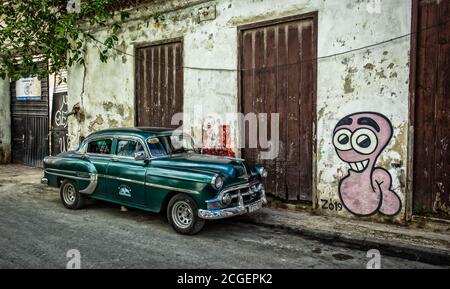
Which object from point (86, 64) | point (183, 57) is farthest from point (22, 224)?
point (86, 64)

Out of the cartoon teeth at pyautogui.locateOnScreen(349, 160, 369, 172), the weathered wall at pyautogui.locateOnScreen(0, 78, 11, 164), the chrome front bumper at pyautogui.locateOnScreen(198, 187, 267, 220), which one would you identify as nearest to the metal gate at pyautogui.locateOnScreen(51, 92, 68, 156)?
the weathered wall at pyautogui.locateOnScreen(0, 78, 11, 164)

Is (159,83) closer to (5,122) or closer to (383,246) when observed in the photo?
(383,246)

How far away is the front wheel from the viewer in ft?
18.9

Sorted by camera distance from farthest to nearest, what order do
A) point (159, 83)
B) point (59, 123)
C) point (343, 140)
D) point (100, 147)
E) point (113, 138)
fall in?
point (59, 123)
point (159, 83)
point (100, 147)
point (113, 138)
point (343, 140)

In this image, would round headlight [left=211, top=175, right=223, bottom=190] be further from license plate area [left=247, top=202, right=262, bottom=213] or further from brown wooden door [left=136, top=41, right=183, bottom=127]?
brown wooden door [left=136, top=41, right=183, bottom=127]

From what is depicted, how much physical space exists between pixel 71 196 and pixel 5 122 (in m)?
8.68

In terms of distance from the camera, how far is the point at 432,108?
611 centimetres

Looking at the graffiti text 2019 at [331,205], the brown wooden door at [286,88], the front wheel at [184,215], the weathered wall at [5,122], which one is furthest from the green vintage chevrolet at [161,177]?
the weathered wall at [5,122]

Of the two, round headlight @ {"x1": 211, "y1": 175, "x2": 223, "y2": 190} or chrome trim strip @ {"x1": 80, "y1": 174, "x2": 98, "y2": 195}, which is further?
chrome trim strip @ {"x1": 80, "y1": 174, "x2": 98, "y2": 195}

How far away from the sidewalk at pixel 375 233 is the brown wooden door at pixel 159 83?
3.76 m

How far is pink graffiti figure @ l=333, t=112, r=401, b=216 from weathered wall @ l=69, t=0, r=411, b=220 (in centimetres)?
5

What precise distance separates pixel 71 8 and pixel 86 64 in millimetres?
1552

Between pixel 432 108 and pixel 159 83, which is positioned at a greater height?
pixel 159 83

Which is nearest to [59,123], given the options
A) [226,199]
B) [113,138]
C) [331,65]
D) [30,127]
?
[30,127]
